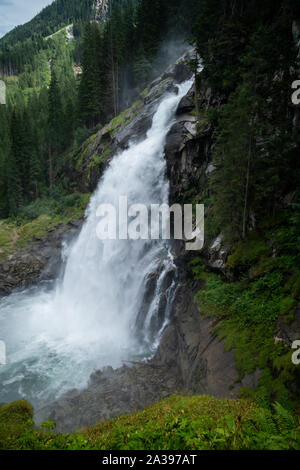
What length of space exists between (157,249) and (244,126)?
942 centimetres

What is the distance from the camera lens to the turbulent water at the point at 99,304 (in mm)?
13391

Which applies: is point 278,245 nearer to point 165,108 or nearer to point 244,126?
point 244,126

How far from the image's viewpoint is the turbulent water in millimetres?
13391

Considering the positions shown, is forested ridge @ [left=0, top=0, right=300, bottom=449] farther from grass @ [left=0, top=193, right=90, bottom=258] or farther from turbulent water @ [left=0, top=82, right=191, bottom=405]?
grass @ [left=0, top=193, right=90, bottom=258]

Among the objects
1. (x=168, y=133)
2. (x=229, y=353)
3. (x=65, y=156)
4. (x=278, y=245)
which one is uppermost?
(x=65, y=156)

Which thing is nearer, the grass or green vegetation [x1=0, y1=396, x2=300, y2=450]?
green vegetation [x1=0, y1=396, x2=300, y2=450]

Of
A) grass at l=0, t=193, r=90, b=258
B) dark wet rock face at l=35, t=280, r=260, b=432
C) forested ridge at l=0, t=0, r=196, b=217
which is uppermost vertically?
forested ridge at l=0, t=0, r=196, b=217

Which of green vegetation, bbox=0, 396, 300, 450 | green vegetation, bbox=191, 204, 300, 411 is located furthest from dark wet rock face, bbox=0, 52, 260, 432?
green vegetation, bbox=0, 396, 300, 450

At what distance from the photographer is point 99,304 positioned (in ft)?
60.2

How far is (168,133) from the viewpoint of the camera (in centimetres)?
2028

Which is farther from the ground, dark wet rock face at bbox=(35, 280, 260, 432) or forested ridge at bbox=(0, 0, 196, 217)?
forested ridge at bbox=(0, 0, 196, 217)

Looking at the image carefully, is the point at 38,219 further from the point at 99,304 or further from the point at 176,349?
the point at 176,349

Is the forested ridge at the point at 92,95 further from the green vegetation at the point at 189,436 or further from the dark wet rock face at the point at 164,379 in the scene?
the green vegetation at the point at 189,436
